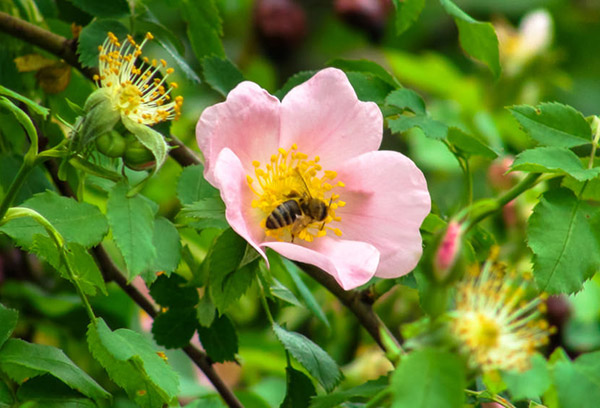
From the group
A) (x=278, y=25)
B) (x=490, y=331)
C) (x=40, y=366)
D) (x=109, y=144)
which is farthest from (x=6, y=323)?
(x=278, y=25)

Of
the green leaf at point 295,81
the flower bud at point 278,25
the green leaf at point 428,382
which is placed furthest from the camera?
the flower bud at point 278,25

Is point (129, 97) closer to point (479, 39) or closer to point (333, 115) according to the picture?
point (333, 115)

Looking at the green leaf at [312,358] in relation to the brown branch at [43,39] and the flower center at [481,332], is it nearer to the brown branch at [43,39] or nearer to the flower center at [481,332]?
the flower center at [481,332]

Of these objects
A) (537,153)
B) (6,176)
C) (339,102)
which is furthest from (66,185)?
(537,153)

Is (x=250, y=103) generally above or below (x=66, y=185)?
above

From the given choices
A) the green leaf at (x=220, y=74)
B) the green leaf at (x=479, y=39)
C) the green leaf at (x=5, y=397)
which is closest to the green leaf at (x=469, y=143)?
the green leaf at (x=479, y=39)

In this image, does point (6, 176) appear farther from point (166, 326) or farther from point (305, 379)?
point (305, 379)
